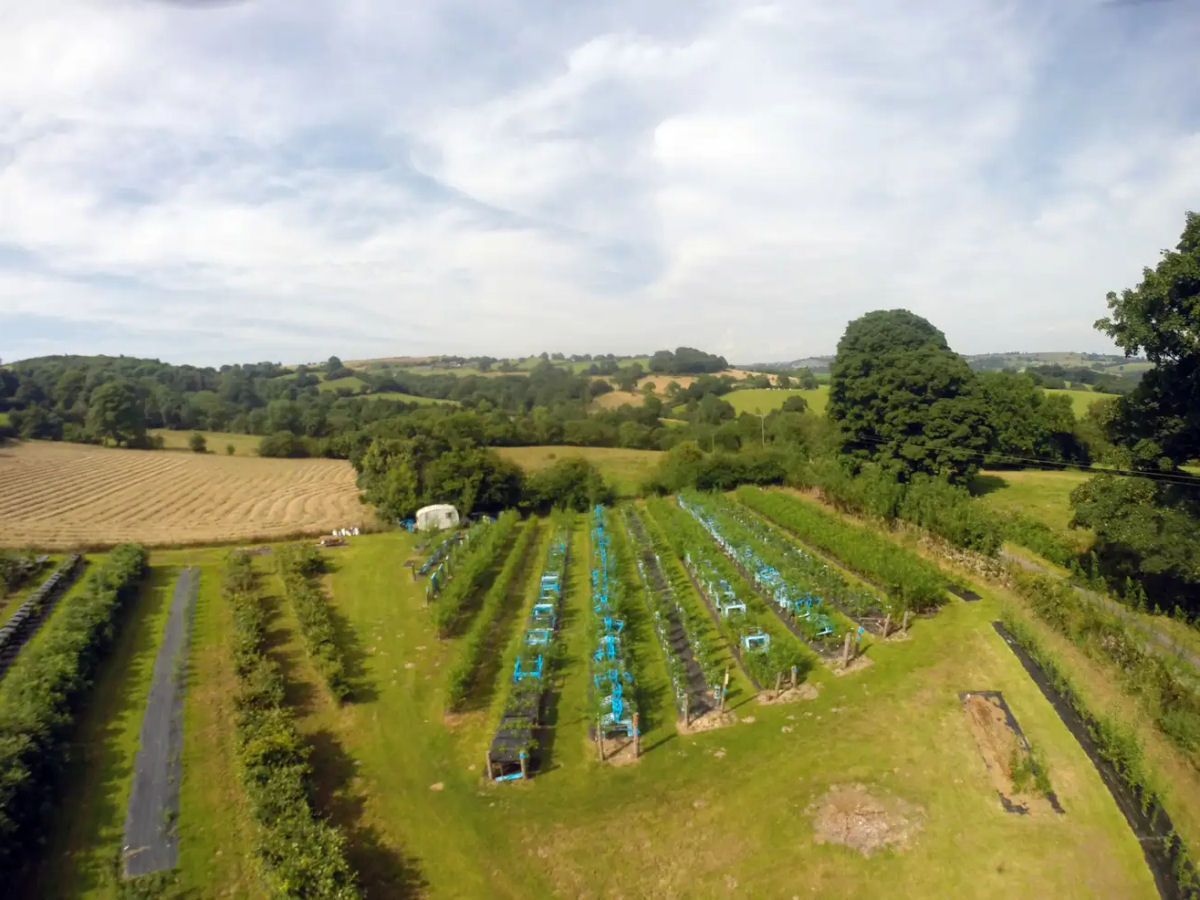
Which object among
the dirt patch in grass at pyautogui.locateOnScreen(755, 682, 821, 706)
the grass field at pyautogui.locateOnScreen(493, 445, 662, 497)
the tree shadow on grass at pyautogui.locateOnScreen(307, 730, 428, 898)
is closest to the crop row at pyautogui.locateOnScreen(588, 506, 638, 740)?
the dirt patch in grass at pyautogui.locateOnScreen(755, 682, 821, 706)

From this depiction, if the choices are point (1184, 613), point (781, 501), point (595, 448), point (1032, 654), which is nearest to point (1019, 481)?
point (781, 501)

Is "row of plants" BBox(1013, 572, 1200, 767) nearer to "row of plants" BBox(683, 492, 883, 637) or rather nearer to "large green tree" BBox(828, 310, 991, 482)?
"row of plants" BBox(683, 492, 883, 637)

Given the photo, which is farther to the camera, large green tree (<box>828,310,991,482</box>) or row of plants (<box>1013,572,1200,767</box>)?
large green tree (<box>828,310,991,482</box>)

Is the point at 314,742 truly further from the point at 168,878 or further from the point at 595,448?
the point at 595,448

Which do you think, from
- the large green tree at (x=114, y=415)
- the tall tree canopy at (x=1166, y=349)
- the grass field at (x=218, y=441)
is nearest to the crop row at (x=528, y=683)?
the tall tree canopy at (x=1166, y=349)

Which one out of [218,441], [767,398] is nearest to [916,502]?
[767,398]

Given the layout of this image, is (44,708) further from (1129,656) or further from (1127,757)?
(1129,656)
